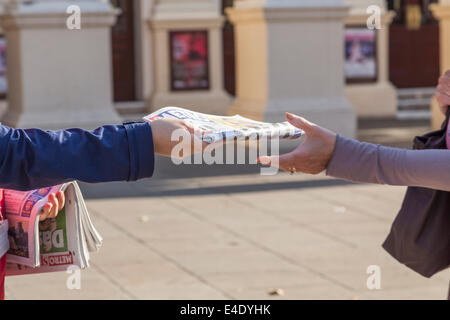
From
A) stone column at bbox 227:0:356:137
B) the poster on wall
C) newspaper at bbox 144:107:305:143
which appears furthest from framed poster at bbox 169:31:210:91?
newspaper at bbox 144:107:305:143

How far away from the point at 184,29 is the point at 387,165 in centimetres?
1482

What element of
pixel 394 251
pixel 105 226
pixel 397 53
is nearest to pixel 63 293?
pixel 105 226

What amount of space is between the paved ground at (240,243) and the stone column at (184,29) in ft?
20.9

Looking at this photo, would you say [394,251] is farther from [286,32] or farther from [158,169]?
[286,32]

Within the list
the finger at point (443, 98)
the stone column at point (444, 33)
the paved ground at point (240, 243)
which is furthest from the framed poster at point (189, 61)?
the finger at point (443, 98)

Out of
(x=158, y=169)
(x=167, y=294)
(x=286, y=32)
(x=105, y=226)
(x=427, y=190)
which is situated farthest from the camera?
(x=286, y=32)

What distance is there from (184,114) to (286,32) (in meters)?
10.5

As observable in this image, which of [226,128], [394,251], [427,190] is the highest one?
[226,128]

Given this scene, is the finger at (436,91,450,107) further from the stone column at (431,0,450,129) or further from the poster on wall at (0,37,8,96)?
the poster on wall at (0,37,8,96)

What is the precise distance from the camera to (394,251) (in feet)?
11.1

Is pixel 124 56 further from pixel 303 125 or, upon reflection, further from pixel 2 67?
pixel 303 125

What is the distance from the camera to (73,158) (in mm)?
2305

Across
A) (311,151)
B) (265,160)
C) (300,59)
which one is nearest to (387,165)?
(311,151)
